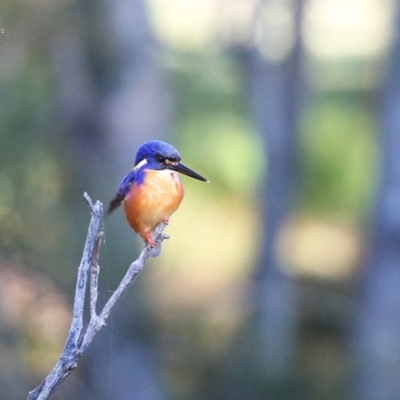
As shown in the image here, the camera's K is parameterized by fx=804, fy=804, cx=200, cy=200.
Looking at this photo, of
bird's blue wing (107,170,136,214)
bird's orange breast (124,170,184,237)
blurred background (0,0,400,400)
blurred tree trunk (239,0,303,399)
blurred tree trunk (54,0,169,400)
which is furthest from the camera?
blurred tree trunk (239,0,303,399)

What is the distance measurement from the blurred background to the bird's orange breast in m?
3.94

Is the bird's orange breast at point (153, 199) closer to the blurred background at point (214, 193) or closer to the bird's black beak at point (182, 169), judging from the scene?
the bird's black beak at point (182, 169)

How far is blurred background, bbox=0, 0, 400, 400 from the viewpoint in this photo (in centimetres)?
655

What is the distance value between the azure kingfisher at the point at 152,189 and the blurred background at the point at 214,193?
12.8 ft

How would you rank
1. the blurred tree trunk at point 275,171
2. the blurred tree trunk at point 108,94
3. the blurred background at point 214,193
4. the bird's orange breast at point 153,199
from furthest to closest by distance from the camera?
1. the blurred tree trunk at point 275,171
2. the blurred tree trunk at point 108,94
3. the blurred background at point 214,193
4. the bird's orange breast at point 153,199

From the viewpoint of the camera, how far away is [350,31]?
13.0 metres

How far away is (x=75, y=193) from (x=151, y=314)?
1.78m

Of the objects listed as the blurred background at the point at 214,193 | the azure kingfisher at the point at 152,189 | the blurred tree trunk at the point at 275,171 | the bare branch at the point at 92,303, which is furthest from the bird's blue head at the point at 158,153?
the blurred tree trunk at the point at 275,171

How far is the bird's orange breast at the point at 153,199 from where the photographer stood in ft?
4.51

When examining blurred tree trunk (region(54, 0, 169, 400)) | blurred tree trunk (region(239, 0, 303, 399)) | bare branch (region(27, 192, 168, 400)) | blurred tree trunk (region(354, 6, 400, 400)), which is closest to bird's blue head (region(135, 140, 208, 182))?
bare branch (region(27, 192, 168, 400))

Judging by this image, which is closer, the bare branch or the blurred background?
the bare branch

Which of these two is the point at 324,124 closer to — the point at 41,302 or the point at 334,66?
the point at 334,66

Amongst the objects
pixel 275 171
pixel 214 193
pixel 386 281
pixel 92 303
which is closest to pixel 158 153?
pixel 92 303

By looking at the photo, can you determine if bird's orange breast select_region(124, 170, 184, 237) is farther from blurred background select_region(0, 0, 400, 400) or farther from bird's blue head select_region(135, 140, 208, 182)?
blurred background select_region(0, 0, 400, 400)
